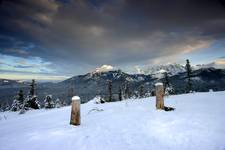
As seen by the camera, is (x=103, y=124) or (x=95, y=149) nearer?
(x=95, y=149)

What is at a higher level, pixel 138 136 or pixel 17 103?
pixel 138 136

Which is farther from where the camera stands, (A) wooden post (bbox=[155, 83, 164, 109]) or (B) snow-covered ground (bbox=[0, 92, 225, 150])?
(A) wooden post (bbox=[155, 83, 164, 109])

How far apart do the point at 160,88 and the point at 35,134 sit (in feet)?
21.7

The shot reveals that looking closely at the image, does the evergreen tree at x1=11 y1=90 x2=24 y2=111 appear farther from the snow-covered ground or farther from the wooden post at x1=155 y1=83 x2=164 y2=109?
the snow-covered ground

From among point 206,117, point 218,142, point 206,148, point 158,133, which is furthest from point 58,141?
point 206,117

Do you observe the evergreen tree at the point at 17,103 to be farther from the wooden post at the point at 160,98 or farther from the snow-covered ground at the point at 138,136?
the snow-covered ground at the point at 138,136

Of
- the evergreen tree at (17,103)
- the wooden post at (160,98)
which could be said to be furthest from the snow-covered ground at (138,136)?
the evergreen tree at (17,103)

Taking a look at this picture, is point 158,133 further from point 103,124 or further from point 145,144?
point 103,124

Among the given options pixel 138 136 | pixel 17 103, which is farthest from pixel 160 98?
pixel 17 103

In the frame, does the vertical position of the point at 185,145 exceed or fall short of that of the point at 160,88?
it falls short

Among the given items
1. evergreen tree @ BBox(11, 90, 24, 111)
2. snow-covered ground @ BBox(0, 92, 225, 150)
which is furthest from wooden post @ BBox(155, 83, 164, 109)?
evergreen tree @ BBox(11, 90, 24, 111)

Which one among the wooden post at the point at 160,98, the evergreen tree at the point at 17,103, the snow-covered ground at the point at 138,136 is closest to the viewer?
the snow-covered ground at the point at 138,136

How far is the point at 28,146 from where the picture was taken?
22.0ft

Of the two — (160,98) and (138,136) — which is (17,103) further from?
(138,136)
